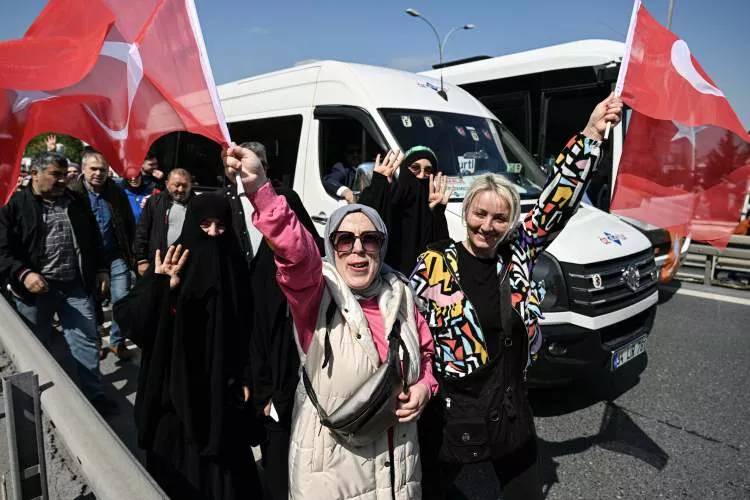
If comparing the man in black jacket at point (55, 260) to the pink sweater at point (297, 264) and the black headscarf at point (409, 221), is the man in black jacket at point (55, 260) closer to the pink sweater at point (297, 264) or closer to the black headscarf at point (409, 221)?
the black headscarf at point (409, 221)

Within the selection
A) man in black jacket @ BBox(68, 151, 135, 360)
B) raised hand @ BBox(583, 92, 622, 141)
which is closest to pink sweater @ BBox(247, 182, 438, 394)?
raised hand @ BBox(583, 92, 622, 141)

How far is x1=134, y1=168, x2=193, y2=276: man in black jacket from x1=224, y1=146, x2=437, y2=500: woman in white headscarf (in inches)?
118

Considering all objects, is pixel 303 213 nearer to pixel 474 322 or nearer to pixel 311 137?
pixel 474 322

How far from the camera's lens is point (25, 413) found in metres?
1.98

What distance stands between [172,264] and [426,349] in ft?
4.13

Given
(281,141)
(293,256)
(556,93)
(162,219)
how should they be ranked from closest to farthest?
(293,256)
(162,219)
(281,141)
(556,93)

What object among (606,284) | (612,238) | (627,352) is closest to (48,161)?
(606,284)

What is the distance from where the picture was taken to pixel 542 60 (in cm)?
855

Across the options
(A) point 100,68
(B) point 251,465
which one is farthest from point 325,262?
(B) point 251,465

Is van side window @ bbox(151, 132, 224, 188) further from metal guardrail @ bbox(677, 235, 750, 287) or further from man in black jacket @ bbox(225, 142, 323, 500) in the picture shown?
metal guardrail @ bbox(677, 235, 750, 287)

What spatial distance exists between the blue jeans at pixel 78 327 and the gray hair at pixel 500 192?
3315 mm

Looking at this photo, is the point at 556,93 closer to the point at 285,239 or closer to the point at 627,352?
the point at 627,352

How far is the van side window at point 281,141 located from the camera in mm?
5824

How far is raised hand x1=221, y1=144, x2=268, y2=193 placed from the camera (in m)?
1.67
